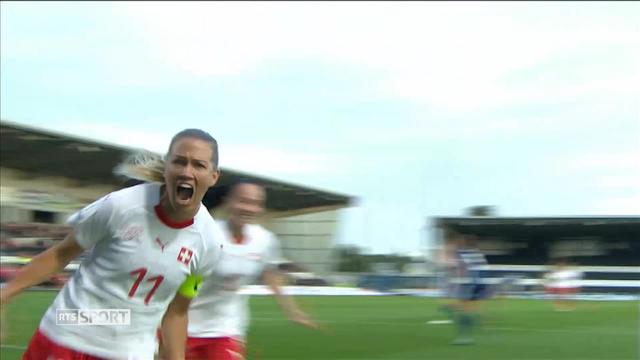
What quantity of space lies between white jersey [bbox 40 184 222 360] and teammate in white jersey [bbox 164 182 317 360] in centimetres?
181

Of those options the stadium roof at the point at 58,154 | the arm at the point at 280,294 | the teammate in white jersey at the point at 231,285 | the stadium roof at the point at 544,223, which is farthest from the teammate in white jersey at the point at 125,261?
the stadium roof at the point at 544,223

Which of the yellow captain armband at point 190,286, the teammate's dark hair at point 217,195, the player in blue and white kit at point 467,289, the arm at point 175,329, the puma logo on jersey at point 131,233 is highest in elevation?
the teammate's dark hair at point 217,195

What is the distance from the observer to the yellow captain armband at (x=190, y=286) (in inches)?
154

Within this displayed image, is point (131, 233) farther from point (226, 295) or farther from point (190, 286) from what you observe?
point (226, 295)

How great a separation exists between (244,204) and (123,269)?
2284 mm

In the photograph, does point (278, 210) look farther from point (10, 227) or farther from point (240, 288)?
point (240, 288)

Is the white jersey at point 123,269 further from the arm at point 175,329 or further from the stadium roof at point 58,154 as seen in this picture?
the stadium roof at point 58,154

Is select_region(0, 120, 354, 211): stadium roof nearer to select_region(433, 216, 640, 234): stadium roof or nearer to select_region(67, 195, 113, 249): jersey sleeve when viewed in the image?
select_region(433, 216, 640, 234): stadium roof

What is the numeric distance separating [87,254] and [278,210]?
Result: 65095mm

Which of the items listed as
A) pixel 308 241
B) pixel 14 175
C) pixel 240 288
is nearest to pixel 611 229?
pixel 308 241

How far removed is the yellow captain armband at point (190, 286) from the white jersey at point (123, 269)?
0.57ft

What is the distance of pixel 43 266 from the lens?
360 cm

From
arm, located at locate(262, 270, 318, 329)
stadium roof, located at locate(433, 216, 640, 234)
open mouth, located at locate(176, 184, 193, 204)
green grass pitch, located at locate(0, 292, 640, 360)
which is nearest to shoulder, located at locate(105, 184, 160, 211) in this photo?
open mouth, located at locate(176, 184, 193, 204)

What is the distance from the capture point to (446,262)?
53.6 feet
